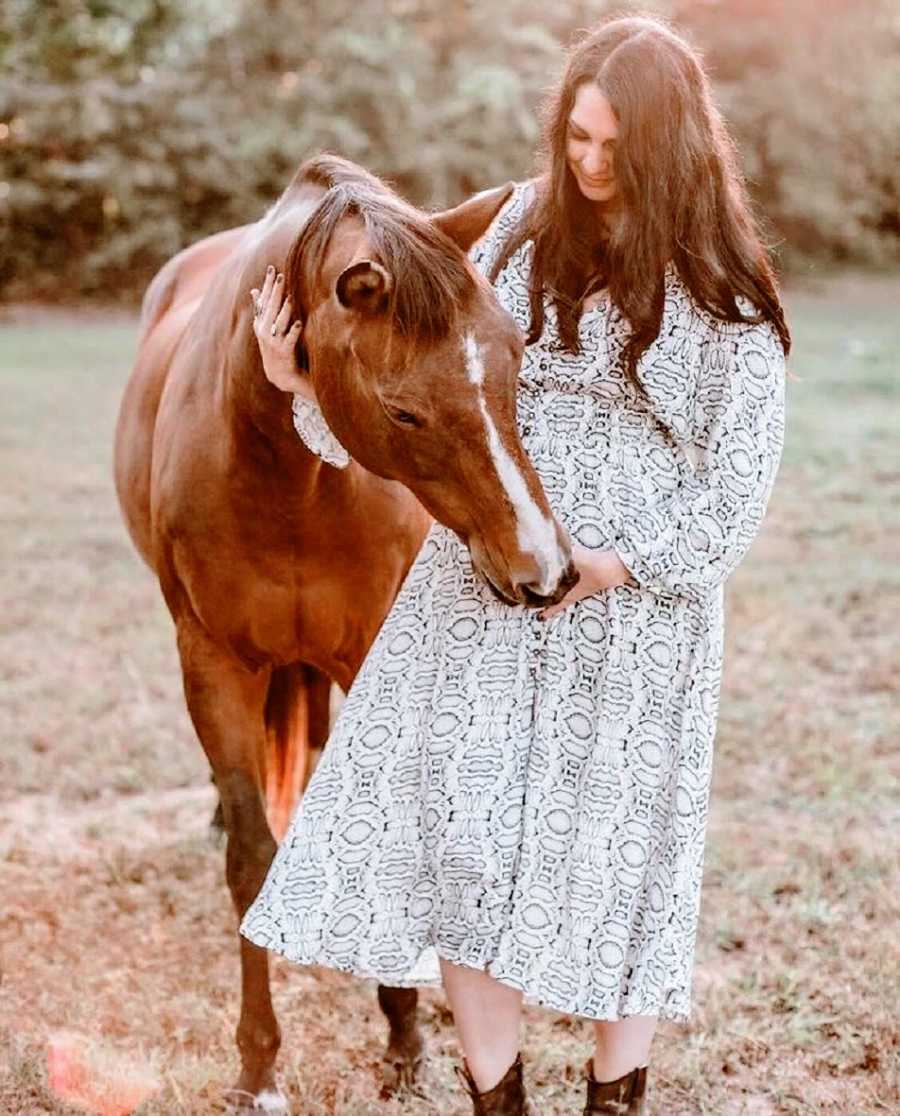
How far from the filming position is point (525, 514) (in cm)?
204

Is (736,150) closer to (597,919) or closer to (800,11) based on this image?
(597,919)

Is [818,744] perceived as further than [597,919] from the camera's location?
Yes

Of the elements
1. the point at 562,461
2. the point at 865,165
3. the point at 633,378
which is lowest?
the point at 865,165

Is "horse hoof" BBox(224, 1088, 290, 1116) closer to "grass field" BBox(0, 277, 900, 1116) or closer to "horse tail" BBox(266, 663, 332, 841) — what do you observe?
"grass field" BBox(0, 277, 900, 1116)

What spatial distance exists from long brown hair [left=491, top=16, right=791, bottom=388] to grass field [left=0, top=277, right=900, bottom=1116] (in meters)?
1.58

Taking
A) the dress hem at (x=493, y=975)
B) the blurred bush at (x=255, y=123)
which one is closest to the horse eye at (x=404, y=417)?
the dress hem at (x=493, y=975)

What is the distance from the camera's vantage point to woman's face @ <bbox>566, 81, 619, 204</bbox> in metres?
2.29

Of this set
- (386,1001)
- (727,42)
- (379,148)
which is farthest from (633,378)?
(727,42)

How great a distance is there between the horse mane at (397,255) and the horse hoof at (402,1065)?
5.25ft

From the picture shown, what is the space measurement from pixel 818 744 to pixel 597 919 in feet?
8.19

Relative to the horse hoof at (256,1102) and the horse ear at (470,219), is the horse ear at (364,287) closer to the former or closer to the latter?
the horse ear at (470,219)

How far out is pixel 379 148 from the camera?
20.5 meters

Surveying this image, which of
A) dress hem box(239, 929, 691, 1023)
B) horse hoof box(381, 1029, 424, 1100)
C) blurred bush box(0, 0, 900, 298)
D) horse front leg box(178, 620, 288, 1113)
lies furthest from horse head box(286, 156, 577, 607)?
blurred bush box(0, 0, 900, 298)

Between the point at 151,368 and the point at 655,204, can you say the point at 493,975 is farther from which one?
the point at 151,368
